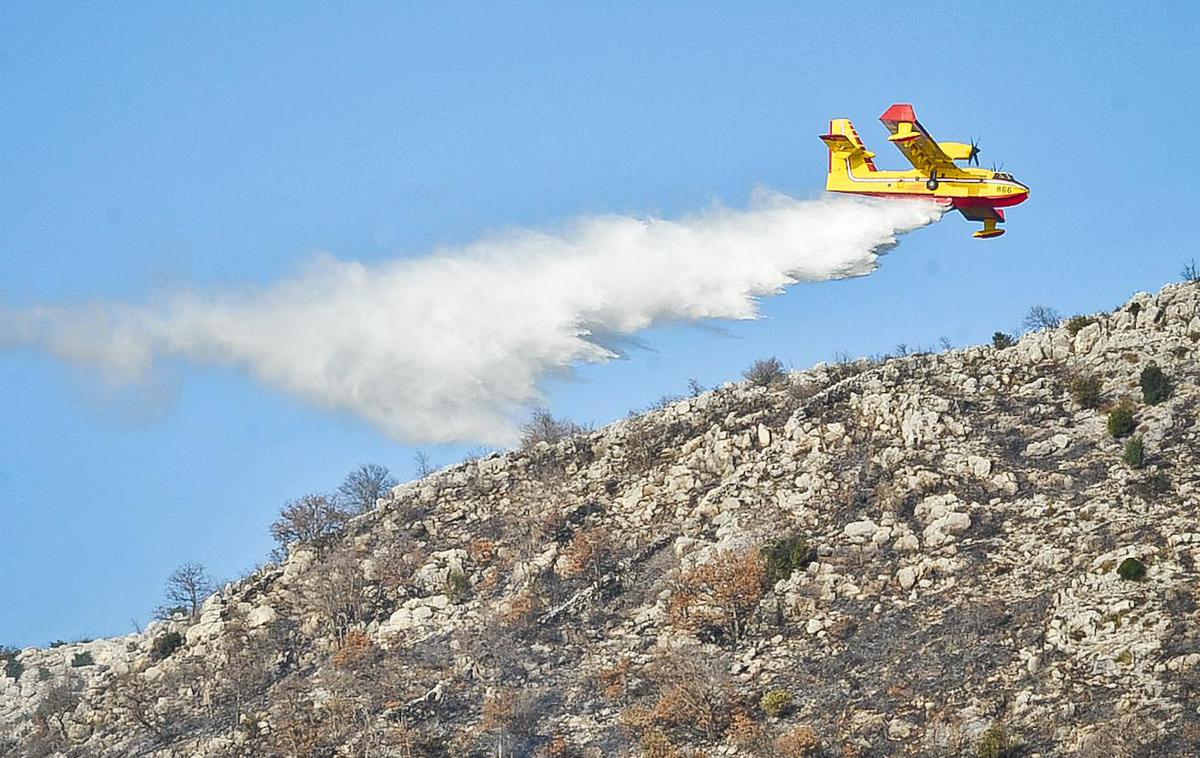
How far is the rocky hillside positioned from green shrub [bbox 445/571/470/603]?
153 mm

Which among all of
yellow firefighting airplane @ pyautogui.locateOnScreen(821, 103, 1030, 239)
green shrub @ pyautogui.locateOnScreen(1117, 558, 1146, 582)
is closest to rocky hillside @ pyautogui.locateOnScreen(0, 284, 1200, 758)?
green shrub @ pyautogui.locateOnScreen(1117, 558, 1146, 582)

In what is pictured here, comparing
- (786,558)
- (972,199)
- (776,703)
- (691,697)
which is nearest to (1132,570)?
(776,703)

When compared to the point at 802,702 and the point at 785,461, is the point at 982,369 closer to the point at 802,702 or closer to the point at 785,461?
the point at 785,461

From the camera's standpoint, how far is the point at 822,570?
56.0 metres

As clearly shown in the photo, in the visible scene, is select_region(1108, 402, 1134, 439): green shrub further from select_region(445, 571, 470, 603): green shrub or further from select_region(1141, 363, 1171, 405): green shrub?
select_region(445, 571, 470, 603): green shrub

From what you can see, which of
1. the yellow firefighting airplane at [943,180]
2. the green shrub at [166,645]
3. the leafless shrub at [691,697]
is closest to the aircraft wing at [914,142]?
the yellow firefighting airplane at [943,180]

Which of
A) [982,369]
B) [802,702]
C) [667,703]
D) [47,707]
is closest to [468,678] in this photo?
[667,703]

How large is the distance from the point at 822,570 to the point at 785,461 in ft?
29.8

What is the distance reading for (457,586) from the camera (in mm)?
62656

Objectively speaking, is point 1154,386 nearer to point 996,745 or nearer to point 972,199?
point 972,199

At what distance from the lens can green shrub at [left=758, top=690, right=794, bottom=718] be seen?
48844mm

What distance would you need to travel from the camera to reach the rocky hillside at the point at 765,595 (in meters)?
47.3

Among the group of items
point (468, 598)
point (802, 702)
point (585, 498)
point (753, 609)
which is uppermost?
point (585, 498)

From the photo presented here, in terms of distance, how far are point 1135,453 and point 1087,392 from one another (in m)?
6.22
